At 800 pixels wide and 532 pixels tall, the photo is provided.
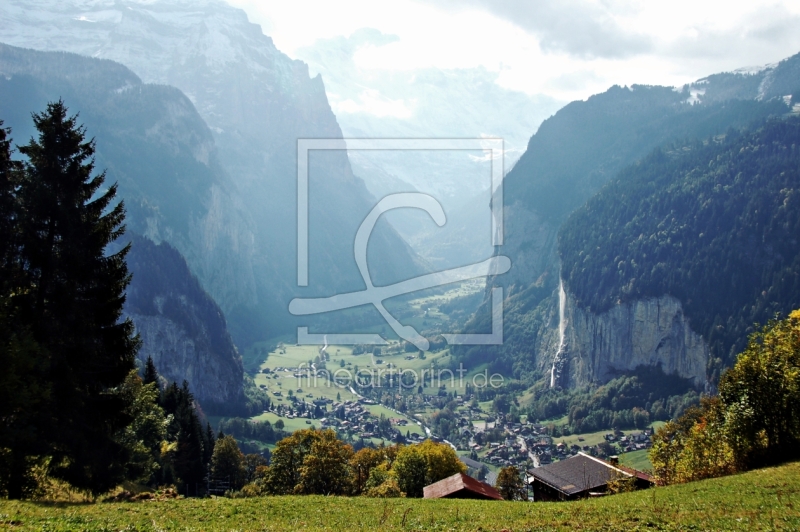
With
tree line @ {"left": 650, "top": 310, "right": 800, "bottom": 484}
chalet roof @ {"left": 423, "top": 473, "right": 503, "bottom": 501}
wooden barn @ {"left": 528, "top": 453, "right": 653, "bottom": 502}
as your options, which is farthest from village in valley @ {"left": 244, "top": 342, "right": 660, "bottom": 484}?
tree line @ {"left": 650, "top": 310, "right": 800, "bottom": 484}

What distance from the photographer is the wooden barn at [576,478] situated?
149 feet

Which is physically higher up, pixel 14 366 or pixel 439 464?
pixel 14 366

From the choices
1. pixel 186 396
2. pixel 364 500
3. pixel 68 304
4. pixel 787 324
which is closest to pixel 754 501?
pixel 364 500

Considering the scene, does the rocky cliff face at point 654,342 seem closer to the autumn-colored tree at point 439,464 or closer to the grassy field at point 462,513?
the autumn-colored tree at point 439,464

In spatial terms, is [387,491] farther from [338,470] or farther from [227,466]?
[227,466]

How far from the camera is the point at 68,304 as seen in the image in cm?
2886

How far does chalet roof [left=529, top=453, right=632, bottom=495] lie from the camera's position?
4594 cm

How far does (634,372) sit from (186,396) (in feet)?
483

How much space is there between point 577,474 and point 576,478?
74 cm

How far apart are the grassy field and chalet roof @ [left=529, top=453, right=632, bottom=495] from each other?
14.9 metres

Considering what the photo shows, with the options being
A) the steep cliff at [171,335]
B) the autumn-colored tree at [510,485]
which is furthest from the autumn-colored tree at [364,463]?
the steep cliff at [171,335]

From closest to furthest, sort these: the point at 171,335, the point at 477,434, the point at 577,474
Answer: the point at 577,474, the point at 477,434, the point at 171,335

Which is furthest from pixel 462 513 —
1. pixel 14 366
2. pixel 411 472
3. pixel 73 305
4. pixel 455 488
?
pixel 411 472

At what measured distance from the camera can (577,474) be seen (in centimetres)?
4834
